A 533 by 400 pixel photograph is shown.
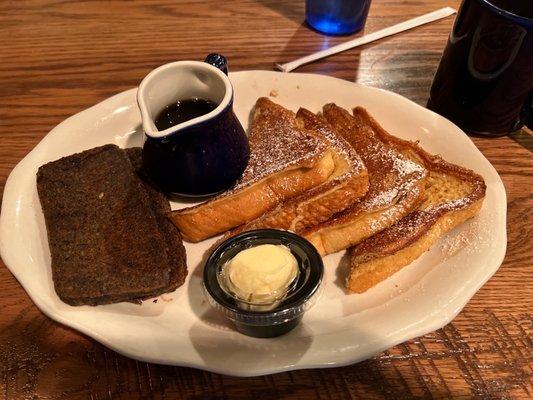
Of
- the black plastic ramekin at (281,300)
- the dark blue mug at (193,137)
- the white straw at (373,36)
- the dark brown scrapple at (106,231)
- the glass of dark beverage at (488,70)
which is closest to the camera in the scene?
the black plastic ramekin at (281,300)

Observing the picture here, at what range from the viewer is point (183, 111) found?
1.79m

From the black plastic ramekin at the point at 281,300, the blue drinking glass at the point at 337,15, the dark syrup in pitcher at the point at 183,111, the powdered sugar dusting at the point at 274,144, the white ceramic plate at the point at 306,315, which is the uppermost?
the blue drinking glass at the point at 337,15

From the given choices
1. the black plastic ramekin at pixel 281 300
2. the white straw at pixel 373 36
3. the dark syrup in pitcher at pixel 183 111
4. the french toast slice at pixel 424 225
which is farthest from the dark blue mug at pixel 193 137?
the white straw at pixel 373 36

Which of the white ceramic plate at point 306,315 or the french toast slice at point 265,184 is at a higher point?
the french toast slice at point 265,184

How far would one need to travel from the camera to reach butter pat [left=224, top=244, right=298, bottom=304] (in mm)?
1307

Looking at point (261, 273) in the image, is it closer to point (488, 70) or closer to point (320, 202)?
point (320, 202)

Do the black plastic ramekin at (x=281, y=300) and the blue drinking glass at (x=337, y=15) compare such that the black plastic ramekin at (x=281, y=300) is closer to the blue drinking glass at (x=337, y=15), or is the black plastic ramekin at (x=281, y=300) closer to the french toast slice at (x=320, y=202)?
the french toast slice at (x=320, y=202)

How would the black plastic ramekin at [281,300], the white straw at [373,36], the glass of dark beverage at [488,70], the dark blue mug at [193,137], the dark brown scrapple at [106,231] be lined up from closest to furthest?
the black plastic ramekin at [281,300], the dark brown scrapple at [106,231], the dark blue mug at [193,137], the glass of dark beverage at [488,70], the white straw at [373,36]

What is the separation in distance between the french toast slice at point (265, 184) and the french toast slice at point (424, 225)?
33cm

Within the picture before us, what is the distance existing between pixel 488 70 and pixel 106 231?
161 cm

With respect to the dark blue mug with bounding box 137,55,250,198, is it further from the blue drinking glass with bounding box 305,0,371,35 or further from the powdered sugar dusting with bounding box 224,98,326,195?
the blue drinking glass with bounding box 305,0,371,35

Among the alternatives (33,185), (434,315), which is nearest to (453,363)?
(434,315)

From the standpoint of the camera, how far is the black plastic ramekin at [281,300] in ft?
4.22

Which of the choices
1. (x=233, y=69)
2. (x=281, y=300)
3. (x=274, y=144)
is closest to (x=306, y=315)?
(x=281, y=300)
